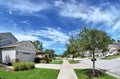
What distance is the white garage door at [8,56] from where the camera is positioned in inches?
1225

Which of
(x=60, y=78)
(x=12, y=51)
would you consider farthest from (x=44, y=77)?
(x=12, y=51)

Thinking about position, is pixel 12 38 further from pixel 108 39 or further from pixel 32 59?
pixel 108 39

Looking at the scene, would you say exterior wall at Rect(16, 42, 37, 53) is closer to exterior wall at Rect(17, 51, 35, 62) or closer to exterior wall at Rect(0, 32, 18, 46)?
exterior wall at Rect(17, 51, 35, 62)

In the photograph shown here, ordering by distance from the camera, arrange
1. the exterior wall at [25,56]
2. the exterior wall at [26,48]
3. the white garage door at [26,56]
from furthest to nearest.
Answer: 1. the white garage door at [26,56]
2. the exterior wall at [26,48]
3. the exterior wall at [25,56]

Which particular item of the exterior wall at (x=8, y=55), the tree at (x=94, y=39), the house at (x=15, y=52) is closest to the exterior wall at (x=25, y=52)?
the house at (x=15, y=52)

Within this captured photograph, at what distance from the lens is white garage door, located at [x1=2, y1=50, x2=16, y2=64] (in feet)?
102

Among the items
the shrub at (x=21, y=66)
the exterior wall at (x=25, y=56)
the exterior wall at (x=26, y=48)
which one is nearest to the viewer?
the shrub at (x=21, y=66)

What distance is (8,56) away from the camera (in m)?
32.0

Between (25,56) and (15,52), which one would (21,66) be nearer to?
(15,52)

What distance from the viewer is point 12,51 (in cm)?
3130

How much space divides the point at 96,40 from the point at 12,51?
758 inches

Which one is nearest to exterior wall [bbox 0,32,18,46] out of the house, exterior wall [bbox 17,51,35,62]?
the house

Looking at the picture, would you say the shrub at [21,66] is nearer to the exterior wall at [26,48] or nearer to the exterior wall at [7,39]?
the exterior wall at [26,48]

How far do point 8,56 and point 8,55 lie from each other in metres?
0.21
